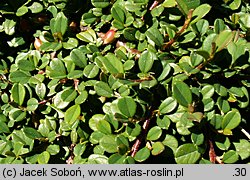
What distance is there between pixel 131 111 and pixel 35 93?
0.43 metres

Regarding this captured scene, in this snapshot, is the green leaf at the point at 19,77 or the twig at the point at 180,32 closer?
the twig at the point at 180,32

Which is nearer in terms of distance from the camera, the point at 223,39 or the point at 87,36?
the point at 223,39

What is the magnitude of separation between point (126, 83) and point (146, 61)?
0.12m

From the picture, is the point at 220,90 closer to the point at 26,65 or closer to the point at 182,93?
the point at 182,93

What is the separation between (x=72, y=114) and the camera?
1.55m

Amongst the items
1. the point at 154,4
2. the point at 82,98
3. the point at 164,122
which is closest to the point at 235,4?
the point at 154,4

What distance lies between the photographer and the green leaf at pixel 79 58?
1600mm

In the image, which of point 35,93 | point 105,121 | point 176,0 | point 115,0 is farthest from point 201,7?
point 35,93

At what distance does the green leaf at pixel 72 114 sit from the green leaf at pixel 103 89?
0.09 meters

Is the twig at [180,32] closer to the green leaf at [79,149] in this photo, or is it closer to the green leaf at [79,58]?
the green leaf at [79,58]

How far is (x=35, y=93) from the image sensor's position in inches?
67.8

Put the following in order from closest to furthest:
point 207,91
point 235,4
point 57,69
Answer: point 207,91 → point 57,69 → point 235,4

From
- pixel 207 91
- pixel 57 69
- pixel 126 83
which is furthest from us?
pixel 57 69

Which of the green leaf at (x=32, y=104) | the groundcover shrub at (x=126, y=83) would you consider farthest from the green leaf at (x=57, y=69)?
the green leaf at (x=32, y=104)
